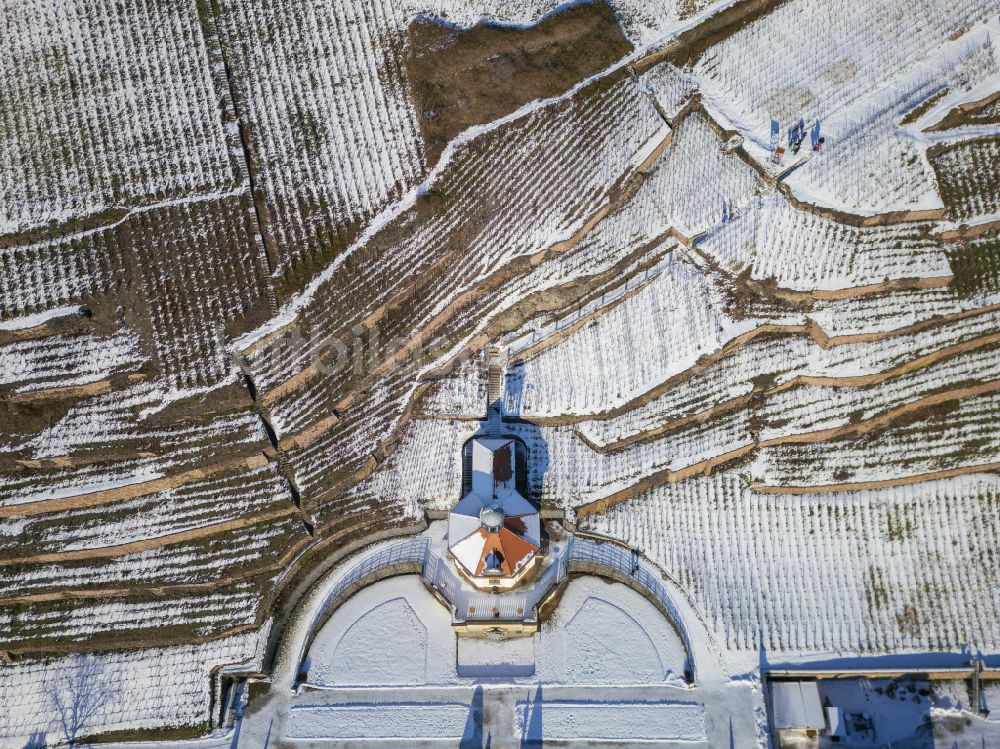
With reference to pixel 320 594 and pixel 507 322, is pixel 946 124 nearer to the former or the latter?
pixel 507 322

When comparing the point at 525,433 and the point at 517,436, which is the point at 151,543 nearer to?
the point at 517,436

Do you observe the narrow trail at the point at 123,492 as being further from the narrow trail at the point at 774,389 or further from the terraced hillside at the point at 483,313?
the narrow trail at the point at 774,389

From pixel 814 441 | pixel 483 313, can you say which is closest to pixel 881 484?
pixel 814 441

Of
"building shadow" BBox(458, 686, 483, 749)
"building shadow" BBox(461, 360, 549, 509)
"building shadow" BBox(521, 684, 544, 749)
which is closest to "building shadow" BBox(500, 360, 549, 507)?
"building shadow" BBox(461, 360, 549, 509)

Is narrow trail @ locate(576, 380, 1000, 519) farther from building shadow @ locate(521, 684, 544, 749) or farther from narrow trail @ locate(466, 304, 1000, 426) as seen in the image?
building shadow @ locate(521, 684, 544, 749)

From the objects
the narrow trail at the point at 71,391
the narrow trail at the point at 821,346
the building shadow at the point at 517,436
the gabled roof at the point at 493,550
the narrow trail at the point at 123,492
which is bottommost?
the gabled roof at the point at 493,550

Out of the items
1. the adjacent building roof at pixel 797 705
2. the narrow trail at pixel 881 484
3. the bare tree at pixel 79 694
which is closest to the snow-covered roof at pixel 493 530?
the narrow trail at pixel 881 484

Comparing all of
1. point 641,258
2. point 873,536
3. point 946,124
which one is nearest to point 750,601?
point 873,536
